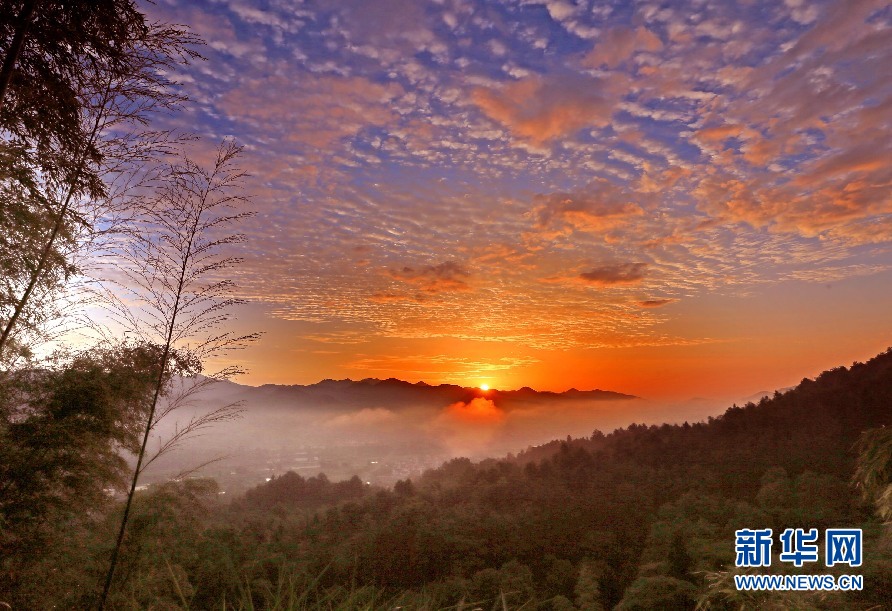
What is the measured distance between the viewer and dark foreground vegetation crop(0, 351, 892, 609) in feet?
15.1

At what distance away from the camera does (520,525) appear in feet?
104

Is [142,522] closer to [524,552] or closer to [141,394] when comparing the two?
[141,394]

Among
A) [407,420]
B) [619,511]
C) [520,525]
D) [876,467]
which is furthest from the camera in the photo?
[407,420]

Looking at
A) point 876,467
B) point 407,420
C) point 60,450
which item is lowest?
point 407,420

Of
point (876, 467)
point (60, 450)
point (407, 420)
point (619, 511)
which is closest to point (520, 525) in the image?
point (619, 511)

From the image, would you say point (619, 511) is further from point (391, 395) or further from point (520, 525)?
point (391, 395)

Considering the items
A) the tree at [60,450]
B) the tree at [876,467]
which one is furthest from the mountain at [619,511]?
the tree at [60,450]

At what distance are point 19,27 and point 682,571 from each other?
27941 millimetres

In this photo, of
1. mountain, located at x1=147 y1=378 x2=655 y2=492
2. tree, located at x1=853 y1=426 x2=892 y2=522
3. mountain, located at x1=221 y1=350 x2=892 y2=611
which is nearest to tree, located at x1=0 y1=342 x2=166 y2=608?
tree, located at x1=853 y1=426 x2=892 y2=522

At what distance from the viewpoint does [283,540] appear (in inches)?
1057

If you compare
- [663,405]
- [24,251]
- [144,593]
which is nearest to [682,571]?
[144,593]

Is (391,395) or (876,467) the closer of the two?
(876,467)

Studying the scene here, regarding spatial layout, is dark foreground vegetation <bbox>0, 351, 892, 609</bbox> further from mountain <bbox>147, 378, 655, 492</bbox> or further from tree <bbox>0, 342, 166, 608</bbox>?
mountain <bbox>147, 378, 655, 492</bbox>

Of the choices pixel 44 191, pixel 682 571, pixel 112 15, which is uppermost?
pixel 112 15
